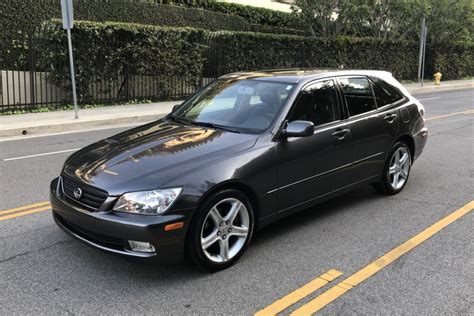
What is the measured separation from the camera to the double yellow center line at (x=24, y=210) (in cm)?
518

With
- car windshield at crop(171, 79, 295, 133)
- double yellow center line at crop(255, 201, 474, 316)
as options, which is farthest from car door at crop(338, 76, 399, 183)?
double yellow center line at crop(255, 201, 474, 316)

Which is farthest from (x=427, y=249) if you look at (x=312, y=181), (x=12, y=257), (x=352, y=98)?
(x=12, y=257)

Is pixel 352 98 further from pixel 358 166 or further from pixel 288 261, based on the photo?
pixel 288 261

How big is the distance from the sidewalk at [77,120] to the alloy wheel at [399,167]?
8.14m

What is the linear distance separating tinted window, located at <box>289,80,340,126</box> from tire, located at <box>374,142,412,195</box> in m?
1.21

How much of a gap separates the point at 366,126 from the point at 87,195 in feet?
10.2

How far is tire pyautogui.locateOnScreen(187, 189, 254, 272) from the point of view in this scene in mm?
3697

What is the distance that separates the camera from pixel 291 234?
15.6ft

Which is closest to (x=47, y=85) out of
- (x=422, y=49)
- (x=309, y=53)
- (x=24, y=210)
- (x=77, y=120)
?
(x=77, y=120)

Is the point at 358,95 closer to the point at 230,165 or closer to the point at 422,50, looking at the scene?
the point at 230,165

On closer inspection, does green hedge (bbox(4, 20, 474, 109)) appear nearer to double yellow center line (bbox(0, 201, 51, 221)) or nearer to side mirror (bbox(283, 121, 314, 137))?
double yellow center line (bbox(0, 201, 51, 221))

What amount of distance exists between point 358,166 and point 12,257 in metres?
3.50

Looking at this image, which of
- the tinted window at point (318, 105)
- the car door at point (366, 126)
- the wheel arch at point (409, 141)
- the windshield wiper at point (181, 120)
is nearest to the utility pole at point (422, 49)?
the wheel arch at point (409, 141)

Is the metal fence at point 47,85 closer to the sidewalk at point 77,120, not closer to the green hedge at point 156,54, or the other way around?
the green hedge at point 156,54
